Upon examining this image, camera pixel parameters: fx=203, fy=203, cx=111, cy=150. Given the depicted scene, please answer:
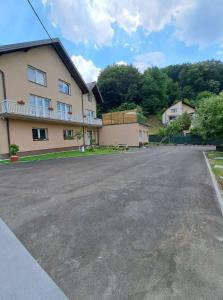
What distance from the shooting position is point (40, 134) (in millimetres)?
18688

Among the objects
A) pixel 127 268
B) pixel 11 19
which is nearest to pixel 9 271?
pixel 127 268

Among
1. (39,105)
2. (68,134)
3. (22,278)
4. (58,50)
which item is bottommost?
(22,278)

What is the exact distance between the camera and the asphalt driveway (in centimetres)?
225

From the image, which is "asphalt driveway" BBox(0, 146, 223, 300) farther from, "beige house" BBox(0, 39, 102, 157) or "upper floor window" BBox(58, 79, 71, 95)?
"upper floor window" BBox(58, 79, 71, 95)

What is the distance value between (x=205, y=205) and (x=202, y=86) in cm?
7169

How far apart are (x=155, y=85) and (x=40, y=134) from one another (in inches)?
1848

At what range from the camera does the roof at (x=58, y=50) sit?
50.1 feet

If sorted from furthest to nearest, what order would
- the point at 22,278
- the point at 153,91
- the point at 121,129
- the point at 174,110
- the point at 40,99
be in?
the point at 153,91 < the point at 174,110 < the point at 121,129 < the point at 40,99 < the point at 22,278

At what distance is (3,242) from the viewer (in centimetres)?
321

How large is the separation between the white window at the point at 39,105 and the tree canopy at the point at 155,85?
119 feet

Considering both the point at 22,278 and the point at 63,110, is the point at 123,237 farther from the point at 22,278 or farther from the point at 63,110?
the point at 63,110

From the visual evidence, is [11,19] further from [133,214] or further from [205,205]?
[205,205]

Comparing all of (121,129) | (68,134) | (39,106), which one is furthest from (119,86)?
(39,106)

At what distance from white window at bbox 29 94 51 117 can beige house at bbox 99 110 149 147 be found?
35.2ft
